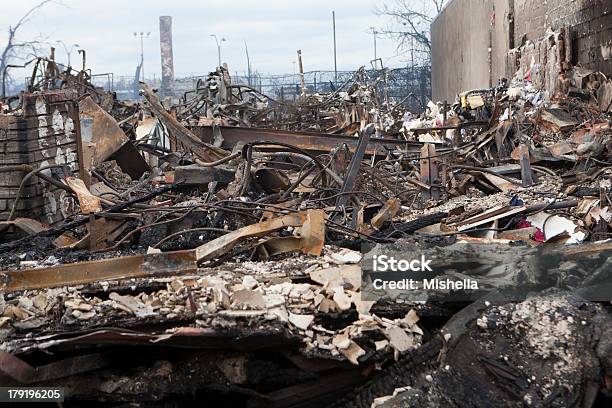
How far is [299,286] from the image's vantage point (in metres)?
3.73

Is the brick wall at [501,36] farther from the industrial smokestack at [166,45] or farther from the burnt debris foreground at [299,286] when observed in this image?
the industrial smokestack at [166,45]

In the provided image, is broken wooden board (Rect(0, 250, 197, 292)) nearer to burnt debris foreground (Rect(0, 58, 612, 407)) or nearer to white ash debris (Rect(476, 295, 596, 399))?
burnt debris foreground (Rect(0, 58, 612, 407))

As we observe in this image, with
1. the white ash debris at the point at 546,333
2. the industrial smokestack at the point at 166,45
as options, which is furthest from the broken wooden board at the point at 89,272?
the industrial smokestack at the point at 166,45

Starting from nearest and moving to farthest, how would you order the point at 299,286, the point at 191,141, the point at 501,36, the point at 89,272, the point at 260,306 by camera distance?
the point at 260,306 → the point at 299,286 → the point at 89,272 → the point at 191,141 → the point at 501,36

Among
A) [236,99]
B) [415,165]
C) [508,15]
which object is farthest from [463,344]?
[508,15]

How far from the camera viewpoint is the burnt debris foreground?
3.26 m

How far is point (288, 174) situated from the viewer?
6992mm

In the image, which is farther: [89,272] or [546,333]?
[89,272]

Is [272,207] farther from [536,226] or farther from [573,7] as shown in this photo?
[573,7]

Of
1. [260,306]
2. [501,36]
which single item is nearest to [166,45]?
[501,36]

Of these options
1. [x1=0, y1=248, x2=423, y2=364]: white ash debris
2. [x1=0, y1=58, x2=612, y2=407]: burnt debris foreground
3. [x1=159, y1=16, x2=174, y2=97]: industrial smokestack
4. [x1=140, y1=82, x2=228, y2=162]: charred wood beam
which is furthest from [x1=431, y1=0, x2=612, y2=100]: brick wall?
[x1=159, y1=16, x2=174, y2=97]: industrial smokestack

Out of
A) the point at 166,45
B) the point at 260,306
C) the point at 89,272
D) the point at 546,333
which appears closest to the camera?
the point at 546,333

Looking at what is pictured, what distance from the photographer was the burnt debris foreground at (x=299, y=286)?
326 centimetres

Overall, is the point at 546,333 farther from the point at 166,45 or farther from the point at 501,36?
the point at 166,45
